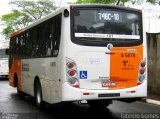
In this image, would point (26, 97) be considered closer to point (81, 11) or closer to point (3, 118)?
point (3, 118)

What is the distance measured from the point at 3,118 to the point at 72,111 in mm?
2506

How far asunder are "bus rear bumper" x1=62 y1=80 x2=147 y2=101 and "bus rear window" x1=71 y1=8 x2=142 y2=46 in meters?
1.23

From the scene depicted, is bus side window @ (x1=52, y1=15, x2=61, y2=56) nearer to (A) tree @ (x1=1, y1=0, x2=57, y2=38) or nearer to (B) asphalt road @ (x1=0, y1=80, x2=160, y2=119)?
(B) asphalt road @ (x1=0, y1=80, x2=160, y2=119)

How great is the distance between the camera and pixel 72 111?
13.3 m

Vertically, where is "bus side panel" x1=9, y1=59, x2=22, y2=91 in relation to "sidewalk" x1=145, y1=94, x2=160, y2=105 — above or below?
above

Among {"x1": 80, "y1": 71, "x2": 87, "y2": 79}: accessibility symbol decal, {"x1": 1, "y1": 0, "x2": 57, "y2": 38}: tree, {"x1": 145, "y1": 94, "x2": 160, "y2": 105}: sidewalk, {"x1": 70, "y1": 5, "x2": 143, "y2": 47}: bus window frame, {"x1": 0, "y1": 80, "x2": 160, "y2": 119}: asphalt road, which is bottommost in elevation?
{"x1": 0, "y1": 80, "x2": 160, "y2": 119}: asphalt road

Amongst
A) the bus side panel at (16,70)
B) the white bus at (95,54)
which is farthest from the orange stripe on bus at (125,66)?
the bus side panel at (16,70)

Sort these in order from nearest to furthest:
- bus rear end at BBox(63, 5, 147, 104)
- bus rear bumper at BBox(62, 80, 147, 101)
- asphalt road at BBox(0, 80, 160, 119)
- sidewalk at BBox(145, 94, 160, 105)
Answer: bus rear bumper at BBox(62, 80, 147, 101) < bus rear end at BBox(63, 5, 147, 104) < asphalt road at BBox(0, 80, 160, 119) < sidewalk at BBox(145, 94, 160, 105)

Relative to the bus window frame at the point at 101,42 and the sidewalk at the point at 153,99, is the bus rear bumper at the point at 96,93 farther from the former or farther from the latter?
the sidewalk at the point at 153,99

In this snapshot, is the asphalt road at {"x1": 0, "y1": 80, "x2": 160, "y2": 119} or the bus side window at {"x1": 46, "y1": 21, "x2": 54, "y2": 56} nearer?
the asphalt road at {"x1": 0, "y1": 80, "x2": 160, "y2": 119}

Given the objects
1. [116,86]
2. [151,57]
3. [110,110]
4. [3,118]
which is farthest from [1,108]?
[151,57]

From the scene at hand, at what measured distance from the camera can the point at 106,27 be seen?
1142 cm

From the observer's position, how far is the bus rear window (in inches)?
439

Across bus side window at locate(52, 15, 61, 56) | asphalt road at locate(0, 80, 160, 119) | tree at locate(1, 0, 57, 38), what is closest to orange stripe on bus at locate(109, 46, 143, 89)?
asphalt road at locate(0, 80, 160, 119)
